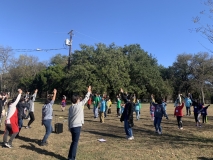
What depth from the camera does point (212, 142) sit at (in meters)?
8.62

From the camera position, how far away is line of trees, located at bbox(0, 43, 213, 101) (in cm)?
3512

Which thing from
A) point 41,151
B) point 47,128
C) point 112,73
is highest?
point 112,73

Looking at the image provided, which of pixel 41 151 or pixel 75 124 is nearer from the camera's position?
pixel 75 124

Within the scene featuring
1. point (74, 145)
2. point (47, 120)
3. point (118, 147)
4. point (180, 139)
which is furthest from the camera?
point (180, 139)

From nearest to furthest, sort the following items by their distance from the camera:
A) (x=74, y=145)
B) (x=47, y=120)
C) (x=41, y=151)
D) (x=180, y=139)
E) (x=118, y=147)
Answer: (x=74, y=145), (x=41, y=151), (x=118, y=147), (x=47, y=120), (x=180, y=139)

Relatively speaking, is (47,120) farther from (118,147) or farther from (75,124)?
(118,147)

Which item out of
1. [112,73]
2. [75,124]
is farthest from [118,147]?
[112,73]

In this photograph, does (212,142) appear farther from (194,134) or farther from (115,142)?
(115,142)

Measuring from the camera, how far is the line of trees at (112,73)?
35.1m

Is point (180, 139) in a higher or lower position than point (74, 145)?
lower

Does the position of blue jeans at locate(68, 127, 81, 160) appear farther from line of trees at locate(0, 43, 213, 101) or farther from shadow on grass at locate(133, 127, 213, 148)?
line of trees at locate(0, 43, 213, 101)

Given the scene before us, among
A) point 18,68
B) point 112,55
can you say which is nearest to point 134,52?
point 112,55

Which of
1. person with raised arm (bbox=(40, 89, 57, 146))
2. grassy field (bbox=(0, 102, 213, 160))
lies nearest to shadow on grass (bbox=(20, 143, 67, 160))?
grassy field (bbox=(0, 102, 213, 160))

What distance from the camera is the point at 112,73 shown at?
35.6 m
